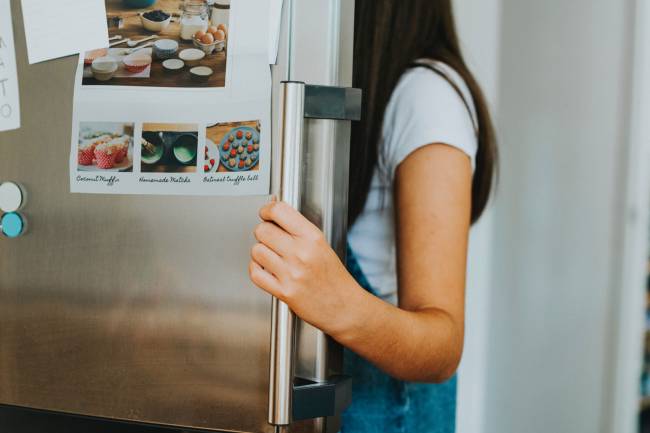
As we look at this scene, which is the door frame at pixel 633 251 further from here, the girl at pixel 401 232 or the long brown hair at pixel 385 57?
the long brown hair at pixel 385 57

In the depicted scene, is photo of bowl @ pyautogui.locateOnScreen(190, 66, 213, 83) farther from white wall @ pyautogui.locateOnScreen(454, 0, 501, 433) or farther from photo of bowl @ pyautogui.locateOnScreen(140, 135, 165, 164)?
white wall @ pyautogui.locateOnScreen(454, 0, 501, 433)

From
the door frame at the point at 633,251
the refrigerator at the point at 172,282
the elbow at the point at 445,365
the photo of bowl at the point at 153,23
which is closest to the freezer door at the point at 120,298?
the refrigerator at the point at 172,282

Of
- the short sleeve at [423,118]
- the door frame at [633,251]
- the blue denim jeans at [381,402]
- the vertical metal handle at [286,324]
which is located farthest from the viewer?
the door frame at [633,251]

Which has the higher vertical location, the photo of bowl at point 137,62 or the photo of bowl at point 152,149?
the photo of bowl at point 137,62

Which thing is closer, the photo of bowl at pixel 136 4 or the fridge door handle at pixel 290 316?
the fridge door handle at pixel 290 316

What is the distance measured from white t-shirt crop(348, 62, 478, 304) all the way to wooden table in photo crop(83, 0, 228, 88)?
0.93 feet

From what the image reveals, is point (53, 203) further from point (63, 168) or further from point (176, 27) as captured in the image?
point (176, 27)

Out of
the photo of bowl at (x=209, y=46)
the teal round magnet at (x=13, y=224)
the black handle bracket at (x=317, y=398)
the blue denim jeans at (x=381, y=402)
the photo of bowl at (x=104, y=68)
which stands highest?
the photo of bowl at (x=209, y=46)

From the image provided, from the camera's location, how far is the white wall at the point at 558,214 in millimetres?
2139

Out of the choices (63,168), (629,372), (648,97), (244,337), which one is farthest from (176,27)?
(629,372)

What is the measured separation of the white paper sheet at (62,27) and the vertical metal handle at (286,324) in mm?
269

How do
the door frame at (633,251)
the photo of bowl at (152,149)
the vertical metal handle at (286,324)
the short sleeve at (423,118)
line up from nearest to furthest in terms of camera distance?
the vertical metal handle at (286,324) → the photo of bowl at (152,149) → the short sleeve at (423,118) → the door frame at (633,251)

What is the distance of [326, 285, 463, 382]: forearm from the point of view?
735mm

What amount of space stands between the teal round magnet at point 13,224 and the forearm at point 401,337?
1.35ft
